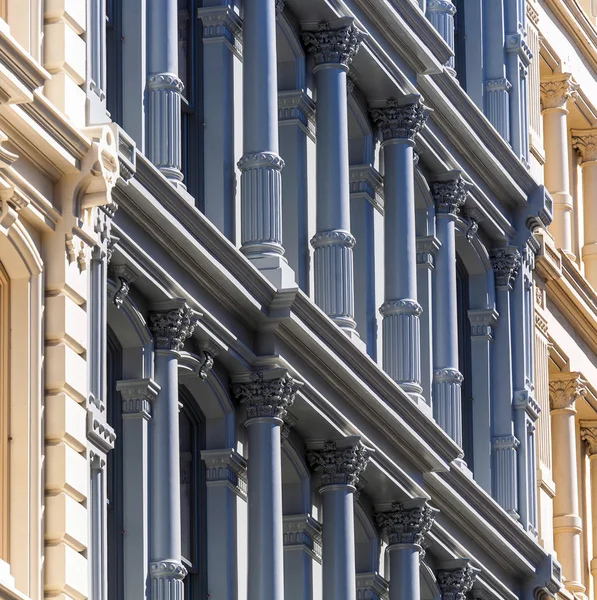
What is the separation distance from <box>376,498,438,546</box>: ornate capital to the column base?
23.7 feet

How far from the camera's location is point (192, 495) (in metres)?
29.9

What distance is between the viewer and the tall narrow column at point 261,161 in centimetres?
3069

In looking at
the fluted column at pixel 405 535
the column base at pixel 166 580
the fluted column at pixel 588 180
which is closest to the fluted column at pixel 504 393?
the fluted column at pixel 405 535

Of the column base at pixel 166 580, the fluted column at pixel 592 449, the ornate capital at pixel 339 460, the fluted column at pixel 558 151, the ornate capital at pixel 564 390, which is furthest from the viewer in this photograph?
the fluted column at pixel 592 449

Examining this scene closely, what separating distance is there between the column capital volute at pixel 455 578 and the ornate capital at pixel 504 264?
5.67 meters

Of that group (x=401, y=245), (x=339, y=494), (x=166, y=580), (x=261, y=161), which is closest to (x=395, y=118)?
(x=401, y=245)

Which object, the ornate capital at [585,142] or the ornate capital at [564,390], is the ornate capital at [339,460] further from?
the ornate capital at [585,142]

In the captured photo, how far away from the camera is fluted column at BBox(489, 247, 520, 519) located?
38906 millimetres

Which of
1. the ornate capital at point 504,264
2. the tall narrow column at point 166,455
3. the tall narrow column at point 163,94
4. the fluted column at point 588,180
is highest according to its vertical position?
the fluted column at point 588,180

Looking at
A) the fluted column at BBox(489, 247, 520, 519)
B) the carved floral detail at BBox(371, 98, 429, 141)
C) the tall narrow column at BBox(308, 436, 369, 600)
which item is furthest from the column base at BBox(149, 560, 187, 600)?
the fluted column at BBox(489, 247, 520, 519)

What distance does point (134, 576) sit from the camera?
2720cm

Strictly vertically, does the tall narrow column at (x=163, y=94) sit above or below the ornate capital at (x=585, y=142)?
below

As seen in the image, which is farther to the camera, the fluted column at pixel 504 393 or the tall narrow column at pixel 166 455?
the fluted column at pixel 504 393

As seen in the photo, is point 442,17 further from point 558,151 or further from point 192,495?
point 192,495
